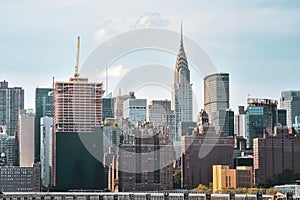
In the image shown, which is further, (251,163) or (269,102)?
(269,102)

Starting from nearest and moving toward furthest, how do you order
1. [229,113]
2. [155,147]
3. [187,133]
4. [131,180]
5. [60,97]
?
[131,180], [155,147], [187,133], [229,113], [60,97]

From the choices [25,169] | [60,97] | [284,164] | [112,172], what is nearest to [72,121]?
[60,97]

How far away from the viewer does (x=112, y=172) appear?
228 ft

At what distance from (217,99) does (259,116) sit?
1391 cm

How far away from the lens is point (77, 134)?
276 ft

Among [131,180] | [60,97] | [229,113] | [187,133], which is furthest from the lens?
[60,97]

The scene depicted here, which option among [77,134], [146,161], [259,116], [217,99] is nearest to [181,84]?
[146,161]

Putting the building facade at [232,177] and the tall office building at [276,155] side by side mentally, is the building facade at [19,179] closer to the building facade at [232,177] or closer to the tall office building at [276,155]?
the building facade at [232,177]

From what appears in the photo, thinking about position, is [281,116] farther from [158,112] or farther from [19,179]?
[19,179]

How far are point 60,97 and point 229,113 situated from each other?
778 inches

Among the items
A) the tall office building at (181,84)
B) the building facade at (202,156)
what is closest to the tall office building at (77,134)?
the building facade at (202,156)

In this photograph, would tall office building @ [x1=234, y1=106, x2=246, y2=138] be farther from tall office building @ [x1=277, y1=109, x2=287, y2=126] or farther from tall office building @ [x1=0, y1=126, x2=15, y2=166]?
tall office building @ [x1=0, y1=126, x2=15, y2=166]

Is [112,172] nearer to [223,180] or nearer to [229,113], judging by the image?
[223,180]

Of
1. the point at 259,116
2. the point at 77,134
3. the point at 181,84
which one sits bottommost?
the point at 77,134
